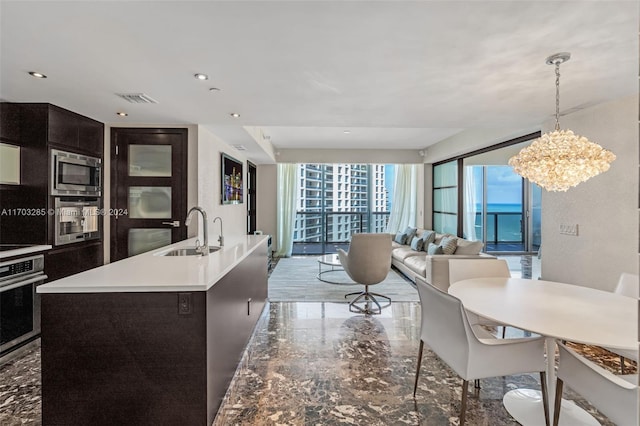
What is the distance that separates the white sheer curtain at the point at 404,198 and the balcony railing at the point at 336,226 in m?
0.43

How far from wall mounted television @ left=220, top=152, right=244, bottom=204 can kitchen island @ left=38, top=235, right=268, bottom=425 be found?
3.05m

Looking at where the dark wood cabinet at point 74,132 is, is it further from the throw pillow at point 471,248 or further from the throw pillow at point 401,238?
the throw pillow at point 401,238

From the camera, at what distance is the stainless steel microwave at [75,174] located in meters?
2.98

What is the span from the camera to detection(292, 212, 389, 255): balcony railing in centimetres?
806

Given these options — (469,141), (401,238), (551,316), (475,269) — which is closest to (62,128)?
(475,269)

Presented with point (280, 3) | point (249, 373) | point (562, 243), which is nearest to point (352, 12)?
point (280, 3)

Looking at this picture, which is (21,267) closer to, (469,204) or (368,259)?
(368,259)

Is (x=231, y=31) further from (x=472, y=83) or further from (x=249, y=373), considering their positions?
(x=249, y=373)

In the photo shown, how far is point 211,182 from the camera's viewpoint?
4.12 metres

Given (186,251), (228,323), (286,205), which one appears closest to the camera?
(228,323)

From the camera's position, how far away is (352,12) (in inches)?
59.2

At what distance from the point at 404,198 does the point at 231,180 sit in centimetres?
421

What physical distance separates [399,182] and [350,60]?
5793 millimetres

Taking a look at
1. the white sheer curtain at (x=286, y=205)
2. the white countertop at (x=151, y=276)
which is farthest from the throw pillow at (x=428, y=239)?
the white countertop at (x=151, y=276)
